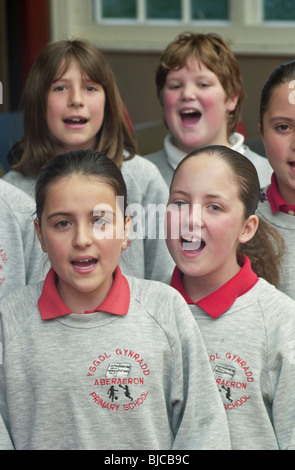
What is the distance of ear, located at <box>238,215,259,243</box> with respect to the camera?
147 centimetres

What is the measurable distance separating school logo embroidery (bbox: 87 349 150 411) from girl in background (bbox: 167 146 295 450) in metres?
0.15

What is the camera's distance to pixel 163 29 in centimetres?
398

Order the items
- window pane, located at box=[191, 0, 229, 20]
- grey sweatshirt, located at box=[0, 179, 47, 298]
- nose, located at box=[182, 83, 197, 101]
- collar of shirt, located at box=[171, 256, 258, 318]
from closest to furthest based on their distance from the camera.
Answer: collar of shirt, located at box=[171, 256, 258, 318] → grey sweatshirt, located at box=[0, 179, 47, 298] → nose, located at box=[182, 83, 197, 101] → window pane, located at box=[191, 0, 229, 20]

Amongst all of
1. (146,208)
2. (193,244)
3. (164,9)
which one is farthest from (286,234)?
(164,9)

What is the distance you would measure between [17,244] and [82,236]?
49cm

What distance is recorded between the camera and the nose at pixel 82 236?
1.31 metres

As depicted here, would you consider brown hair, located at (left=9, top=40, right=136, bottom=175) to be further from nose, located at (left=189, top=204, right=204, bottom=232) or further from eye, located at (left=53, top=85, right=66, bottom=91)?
nose, located at (left=189, top=204, right=204, bottom=232)

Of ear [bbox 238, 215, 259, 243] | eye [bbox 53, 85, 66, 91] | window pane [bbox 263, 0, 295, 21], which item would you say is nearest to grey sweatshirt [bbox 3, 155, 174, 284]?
eye [bbox 53, 85, 66, 91]

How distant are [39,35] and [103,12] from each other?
1.40 ft

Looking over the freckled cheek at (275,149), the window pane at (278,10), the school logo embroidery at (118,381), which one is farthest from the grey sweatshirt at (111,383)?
the window pane at (278,10)

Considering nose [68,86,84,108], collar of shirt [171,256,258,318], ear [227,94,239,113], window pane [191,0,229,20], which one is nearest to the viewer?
collar of shirt [171,256,258,318]

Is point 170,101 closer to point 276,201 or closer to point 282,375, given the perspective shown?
point 276,201

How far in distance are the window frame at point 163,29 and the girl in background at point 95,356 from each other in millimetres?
2658
